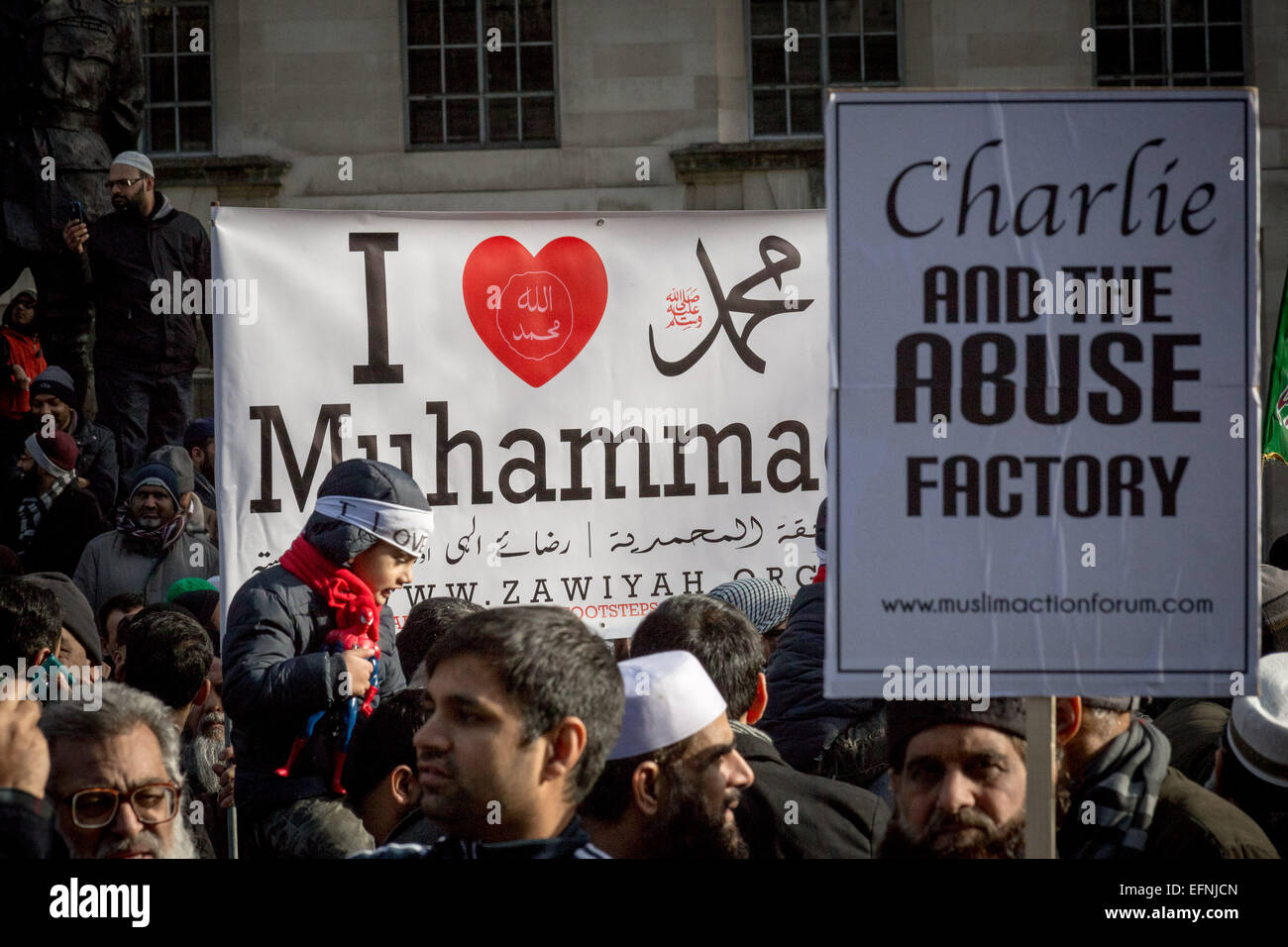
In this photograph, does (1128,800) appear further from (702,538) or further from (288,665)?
(702,538)

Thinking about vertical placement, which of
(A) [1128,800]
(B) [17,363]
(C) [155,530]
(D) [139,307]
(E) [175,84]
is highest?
(E) [175,84]

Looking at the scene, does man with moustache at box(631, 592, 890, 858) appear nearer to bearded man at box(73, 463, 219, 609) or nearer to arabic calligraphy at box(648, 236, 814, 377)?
arabic calligraphy at box(648, 236, 814, 377)

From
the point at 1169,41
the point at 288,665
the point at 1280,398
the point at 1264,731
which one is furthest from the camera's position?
the point at 1169,41

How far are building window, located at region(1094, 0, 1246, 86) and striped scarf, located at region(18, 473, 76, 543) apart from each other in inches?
420

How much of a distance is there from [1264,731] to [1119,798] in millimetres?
396

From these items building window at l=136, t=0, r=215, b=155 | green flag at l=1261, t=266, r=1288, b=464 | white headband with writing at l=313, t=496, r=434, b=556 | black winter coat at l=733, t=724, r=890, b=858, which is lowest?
black winter coat at l=733, t=724, r=890, b=858

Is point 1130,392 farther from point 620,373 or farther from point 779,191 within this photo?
point 779,191

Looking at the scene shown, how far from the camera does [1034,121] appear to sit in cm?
299

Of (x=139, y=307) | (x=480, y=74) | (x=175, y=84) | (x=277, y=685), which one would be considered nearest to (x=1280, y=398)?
(x=277, y=685)

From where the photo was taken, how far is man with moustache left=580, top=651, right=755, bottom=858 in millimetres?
3090

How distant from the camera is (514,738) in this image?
2.68m

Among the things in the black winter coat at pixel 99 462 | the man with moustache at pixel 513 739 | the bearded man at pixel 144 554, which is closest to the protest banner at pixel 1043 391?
the man with moustache at pixel 513 739

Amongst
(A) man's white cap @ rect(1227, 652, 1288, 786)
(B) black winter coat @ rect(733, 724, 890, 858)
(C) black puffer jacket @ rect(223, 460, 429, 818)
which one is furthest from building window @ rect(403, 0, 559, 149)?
(A) man's white cap @ rect(1227, 652, 1288, 786)
